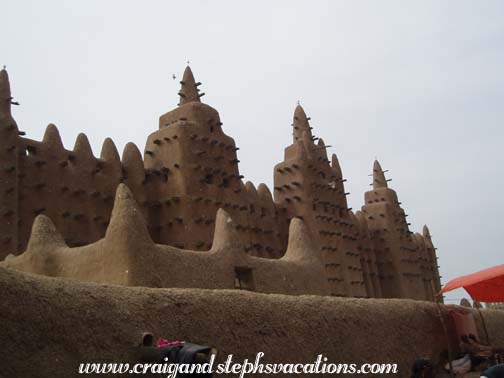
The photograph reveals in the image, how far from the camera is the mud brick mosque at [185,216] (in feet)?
43.4

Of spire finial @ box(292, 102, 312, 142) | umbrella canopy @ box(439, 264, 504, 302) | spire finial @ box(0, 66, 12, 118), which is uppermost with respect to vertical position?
spire finial @ box(292, 102, 312, 142)

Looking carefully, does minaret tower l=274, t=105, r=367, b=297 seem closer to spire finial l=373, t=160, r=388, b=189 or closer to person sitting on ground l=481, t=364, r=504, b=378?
spire finial l=373, t=160, r=388, b=189

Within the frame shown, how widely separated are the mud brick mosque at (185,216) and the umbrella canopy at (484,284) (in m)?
4.60

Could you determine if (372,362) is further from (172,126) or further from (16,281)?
(172,126)

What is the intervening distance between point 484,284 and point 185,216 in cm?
947

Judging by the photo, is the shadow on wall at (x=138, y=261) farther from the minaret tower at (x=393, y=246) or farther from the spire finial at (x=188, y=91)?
the minaret tower at (x=393, y=246)

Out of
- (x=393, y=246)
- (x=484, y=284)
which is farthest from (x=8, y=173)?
(x=393, y=246)

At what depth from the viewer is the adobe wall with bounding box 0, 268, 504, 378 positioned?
6.84 meters

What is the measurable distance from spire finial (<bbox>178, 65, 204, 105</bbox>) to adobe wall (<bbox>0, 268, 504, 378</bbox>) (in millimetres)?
12871

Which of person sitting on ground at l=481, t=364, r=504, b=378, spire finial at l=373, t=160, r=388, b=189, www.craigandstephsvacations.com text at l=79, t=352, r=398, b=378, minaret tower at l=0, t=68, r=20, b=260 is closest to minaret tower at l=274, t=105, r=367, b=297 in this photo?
spire finial at l=373, t=160, r=388, b=189

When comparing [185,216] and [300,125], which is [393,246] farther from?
[185,216]

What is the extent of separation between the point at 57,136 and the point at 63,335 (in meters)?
12.4

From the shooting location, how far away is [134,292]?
8398 millimetres

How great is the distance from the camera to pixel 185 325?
28.4 ft
